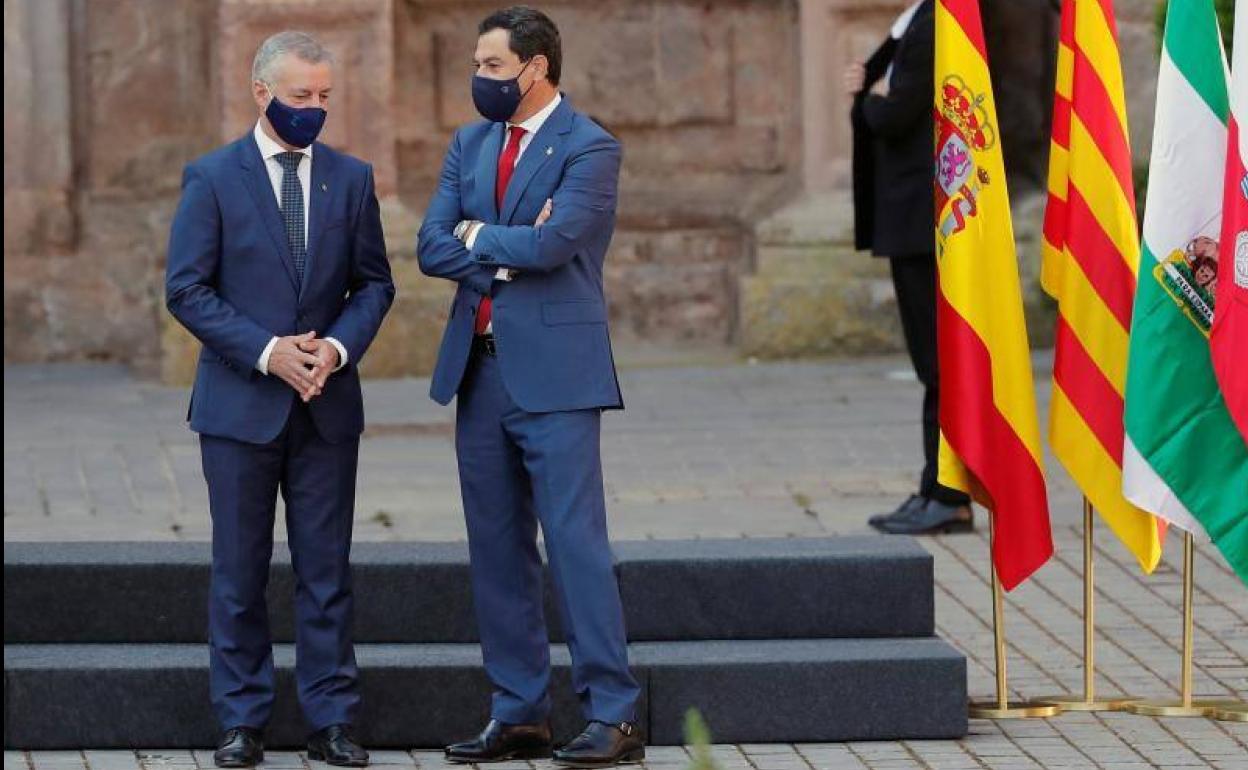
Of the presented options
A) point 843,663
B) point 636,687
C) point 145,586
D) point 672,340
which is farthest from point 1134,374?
point 672,340

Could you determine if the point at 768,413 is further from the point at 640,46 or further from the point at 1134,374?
the point at 1134,374

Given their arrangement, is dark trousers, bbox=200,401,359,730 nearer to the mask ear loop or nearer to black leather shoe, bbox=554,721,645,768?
black leather shoe, bbox=554,721,645,768

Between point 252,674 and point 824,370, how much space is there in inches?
272

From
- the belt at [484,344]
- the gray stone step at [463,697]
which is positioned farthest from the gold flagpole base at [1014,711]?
the belt at [484,344]

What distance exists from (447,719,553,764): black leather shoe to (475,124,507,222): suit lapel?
3.76 feet

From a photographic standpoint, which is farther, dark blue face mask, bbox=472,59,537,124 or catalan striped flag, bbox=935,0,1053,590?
catalan striped flag, bbox=935,0,1053,590

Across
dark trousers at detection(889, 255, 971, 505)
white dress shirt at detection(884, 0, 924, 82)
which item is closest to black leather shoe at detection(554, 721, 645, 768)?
dark trousers at detection(889, 255, 971, 505)

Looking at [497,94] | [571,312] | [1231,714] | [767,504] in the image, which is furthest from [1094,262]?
[767,504]

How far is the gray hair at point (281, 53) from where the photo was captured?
586cm

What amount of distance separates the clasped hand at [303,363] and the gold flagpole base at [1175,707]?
2152 millimetres

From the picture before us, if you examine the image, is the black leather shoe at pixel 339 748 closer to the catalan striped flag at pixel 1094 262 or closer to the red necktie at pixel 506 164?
the red necktie at pixel 506 164

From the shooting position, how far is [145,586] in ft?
21.4

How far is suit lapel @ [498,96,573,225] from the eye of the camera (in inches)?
236

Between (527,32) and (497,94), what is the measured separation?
0.50ft
